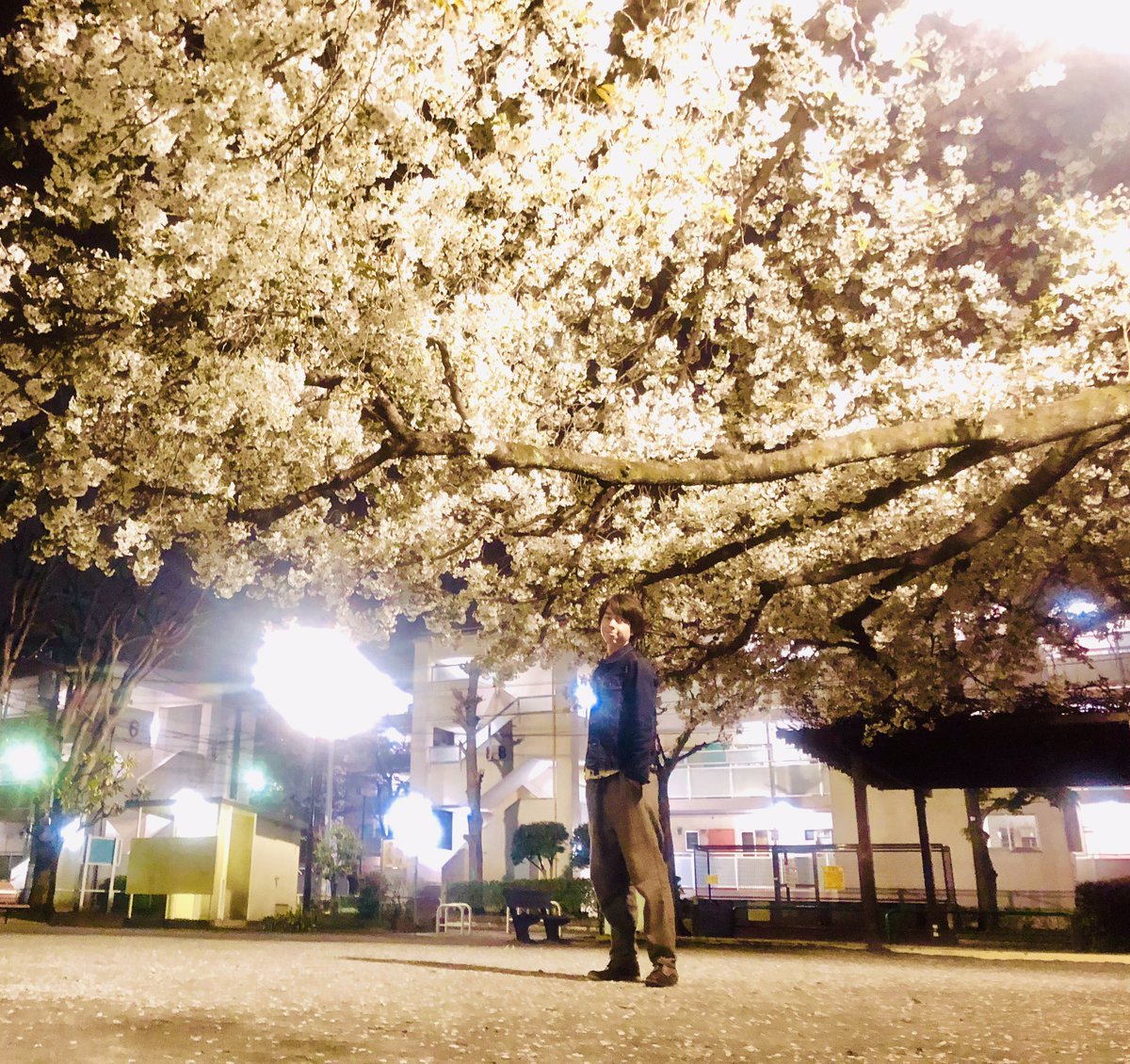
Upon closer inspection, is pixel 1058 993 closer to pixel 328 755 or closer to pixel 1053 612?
pixel 1053 612

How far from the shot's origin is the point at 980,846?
1806 centimetres

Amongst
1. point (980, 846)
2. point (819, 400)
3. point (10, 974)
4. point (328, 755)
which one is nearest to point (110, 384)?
point (10, 974)

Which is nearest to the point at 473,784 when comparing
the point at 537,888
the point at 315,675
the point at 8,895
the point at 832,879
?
the point at 537,888

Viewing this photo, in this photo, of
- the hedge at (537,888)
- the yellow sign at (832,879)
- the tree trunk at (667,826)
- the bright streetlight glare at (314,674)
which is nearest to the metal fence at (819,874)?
the yellow sign at (832,879)

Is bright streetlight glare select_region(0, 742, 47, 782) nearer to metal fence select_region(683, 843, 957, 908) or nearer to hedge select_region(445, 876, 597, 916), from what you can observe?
hedge select_region(445, 876, 597, 916)

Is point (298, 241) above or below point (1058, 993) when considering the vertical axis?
above

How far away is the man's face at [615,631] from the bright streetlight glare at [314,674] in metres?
10.0

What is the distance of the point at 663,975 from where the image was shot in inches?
201

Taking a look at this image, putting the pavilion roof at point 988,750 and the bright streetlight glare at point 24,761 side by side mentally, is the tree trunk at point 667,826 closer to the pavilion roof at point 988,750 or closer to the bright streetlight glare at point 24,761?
the pavilion roof at point 988,750

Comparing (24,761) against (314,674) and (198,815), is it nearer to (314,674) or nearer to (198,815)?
(198,815)

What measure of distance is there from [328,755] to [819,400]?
13.5 meters

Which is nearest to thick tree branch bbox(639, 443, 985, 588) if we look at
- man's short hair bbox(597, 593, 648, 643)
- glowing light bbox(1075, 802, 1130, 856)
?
man's short hair bbox(597, 593, 648, 643)

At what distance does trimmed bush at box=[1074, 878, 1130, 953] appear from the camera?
12547mm

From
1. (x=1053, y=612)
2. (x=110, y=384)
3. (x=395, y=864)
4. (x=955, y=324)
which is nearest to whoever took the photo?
(x=110, y=384)
